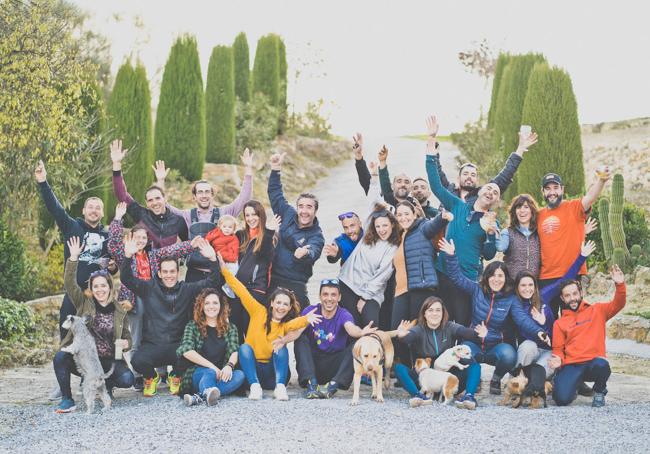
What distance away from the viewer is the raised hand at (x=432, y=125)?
722 centimetres

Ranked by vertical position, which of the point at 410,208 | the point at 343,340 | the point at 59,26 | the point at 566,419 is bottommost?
the point at 566,419

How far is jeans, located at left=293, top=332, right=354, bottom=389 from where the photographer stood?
6629 mm

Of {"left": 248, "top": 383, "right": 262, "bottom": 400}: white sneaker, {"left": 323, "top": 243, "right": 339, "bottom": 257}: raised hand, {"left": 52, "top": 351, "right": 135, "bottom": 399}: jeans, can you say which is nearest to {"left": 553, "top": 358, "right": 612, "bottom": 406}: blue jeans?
{"left": 323, "top": 243, "right": 339, "bottom": 257}: raised hand

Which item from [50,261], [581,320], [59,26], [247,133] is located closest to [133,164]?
[50,261]

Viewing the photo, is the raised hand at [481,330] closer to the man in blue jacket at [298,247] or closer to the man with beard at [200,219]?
the man in blue jacket at [298,247]

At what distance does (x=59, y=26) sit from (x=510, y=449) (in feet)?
24.3

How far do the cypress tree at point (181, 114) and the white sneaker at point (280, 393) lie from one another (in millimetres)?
13219

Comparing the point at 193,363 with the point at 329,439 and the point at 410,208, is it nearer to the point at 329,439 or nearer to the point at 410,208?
the point at 329,439

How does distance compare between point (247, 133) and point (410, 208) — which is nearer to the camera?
point (410, 208)

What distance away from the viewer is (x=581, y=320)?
6.49 meters

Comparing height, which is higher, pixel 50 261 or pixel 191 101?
pixel 191 101

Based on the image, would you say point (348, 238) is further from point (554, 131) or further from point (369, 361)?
point (554, 131)

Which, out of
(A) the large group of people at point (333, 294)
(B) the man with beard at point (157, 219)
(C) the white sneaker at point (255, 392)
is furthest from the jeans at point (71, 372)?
(B) the man with beard at point (157, 219)

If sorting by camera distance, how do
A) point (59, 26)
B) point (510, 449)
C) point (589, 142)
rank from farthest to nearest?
point (589, 142) → point (59, 26) → point (510, 449)
